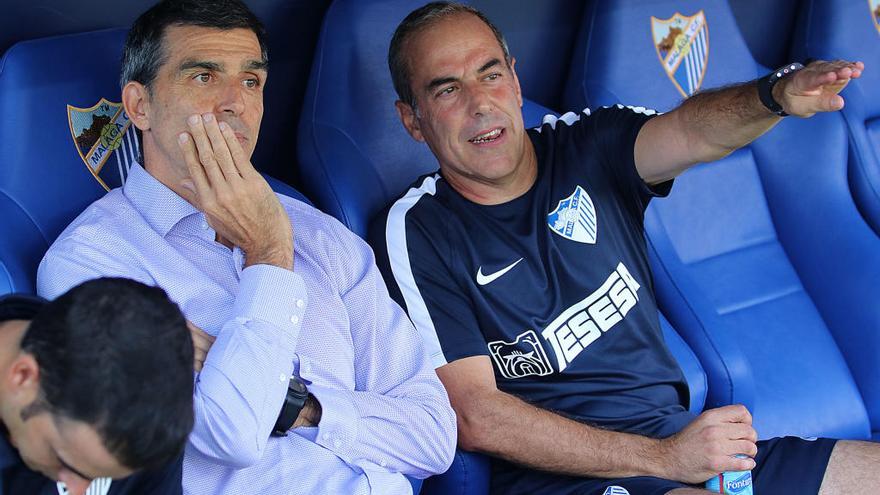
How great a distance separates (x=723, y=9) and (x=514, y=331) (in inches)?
51.4

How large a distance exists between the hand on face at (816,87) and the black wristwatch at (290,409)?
92cm

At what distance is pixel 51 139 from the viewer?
1.70 m

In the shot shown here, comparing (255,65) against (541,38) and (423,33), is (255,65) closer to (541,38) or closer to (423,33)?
(423,33)

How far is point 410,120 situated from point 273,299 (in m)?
0.65

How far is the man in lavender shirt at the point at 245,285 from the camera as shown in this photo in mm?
1460

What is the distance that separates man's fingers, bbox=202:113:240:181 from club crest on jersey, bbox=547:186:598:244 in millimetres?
634

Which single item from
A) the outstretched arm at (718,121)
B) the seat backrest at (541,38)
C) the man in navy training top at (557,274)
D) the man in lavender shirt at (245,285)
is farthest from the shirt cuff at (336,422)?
the seat backrest at (541,38)

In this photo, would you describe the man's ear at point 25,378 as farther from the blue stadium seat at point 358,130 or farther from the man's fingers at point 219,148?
the blue stadium seat at point 358,130

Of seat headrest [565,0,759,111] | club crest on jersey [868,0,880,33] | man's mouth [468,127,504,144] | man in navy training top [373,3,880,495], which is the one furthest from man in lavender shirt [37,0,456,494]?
club crest on jersey [868,0,880,33]

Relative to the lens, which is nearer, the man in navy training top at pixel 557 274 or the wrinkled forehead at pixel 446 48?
the man in navy training top at pixel 557 274

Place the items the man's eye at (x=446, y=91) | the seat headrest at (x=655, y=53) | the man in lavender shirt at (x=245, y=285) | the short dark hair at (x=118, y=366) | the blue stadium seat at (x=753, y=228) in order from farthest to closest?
the seat headrest at (x=655, y=53) < the blue stadium seat at (x=753, y=228) < the man's eye at (x=446, y=91) < the man in lavender shirt at (x=245, y=285) < the short dark hair at (x=118, y=366)

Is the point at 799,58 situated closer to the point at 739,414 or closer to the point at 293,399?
the point at 739,414

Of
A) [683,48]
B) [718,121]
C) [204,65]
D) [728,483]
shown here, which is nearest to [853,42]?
[683,48]

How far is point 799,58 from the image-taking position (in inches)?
122
